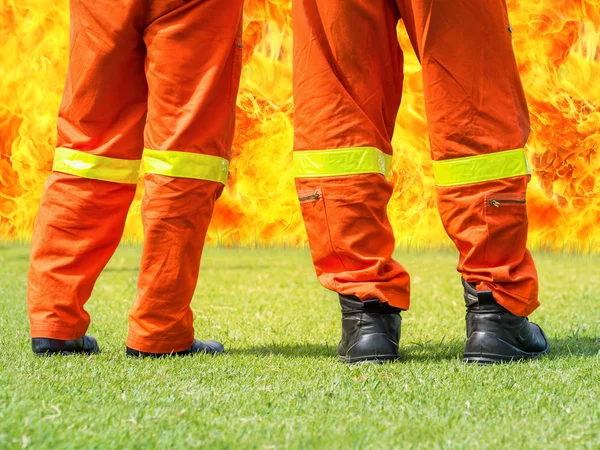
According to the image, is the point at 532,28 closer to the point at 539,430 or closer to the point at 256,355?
the point at 256,355

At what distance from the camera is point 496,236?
233cm

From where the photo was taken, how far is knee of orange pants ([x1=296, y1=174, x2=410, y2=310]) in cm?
239

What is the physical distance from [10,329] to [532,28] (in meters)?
5.78

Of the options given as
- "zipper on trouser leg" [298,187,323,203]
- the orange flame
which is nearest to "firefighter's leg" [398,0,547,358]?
"zipper on trouser leg" [298,187,323,203]

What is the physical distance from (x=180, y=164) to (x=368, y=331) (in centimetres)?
76

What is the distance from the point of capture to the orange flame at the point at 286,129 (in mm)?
7426

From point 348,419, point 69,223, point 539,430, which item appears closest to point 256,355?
point 69,223

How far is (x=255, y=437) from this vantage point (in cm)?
154

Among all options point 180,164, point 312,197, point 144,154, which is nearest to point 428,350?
point 312,197

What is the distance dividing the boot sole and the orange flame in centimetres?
508

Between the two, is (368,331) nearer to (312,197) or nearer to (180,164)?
(312,197)

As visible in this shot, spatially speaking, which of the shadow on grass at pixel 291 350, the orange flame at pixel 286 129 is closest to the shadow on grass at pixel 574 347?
the shadow on grass at pixel 291 350

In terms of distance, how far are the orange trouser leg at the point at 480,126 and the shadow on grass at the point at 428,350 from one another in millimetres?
293

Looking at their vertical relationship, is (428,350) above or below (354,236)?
below
